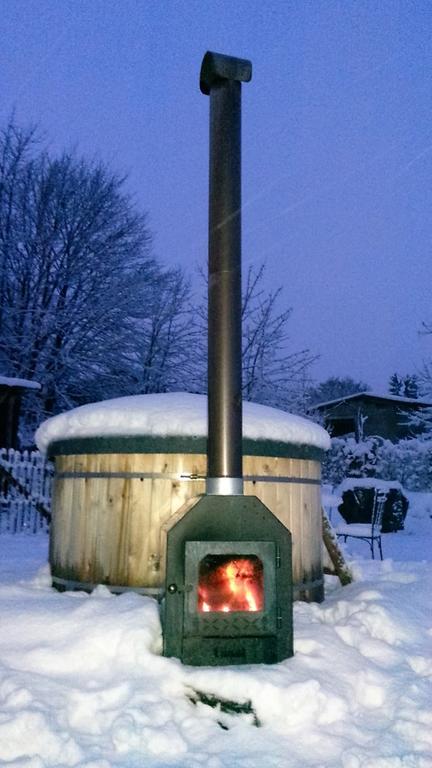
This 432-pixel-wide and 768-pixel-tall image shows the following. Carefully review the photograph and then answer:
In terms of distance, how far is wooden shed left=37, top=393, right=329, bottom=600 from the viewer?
4320 millimetres

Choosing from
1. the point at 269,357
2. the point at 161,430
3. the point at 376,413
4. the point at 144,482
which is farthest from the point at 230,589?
the point at 376,413

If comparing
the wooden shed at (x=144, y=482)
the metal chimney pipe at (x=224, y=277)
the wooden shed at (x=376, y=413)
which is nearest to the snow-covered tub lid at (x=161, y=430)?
the wooden shed at (x=144, y=482)

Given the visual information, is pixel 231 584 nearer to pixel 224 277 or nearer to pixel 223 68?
pixel 224 277

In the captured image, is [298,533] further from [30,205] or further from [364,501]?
[30,205]

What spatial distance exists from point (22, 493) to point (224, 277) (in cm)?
896

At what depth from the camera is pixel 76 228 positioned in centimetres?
1714

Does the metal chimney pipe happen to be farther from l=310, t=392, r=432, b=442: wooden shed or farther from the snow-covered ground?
l=310, t=392, r=432, b=442: wooden shed

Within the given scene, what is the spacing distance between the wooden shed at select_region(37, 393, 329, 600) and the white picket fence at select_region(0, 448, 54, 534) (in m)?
7.41

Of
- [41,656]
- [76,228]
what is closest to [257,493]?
[41,656]

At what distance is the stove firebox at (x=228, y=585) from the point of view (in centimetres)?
334

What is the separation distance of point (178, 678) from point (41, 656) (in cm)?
75

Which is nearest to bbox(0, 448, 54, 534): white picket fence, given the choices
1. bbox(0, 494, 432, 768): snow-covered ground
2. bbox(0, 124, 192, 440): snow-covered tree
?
bbox(0, 124, 192, 440): snow-covered tree

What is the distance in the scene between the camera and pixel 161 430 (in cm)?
434

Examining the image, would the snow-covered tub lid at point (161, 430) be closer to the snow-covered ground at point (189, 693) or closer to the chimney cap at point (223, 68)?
the snow-covered ground at point (189, 693)
